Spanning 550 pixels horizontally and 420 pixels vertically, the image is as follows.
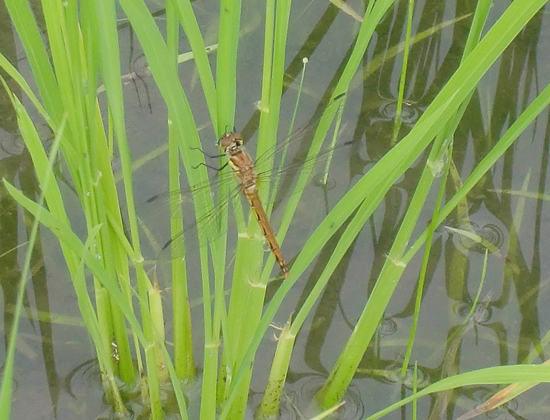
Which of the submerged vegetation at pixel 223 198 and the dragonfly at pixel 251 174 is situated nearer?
the submerged vegetation at pixel 223 198

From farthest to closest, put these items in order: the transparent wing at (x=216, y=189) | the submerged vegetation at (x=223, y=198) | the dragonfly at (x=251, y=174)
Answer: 1. the dragonfly at (x=251, y=174)
2. the transparent wing at (x=216, y=189)
3. the submerged vegetation at (x=223, y=198)

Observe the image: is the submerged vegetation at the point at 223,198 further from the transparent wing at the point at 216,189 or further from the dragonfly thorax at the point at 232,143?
the dragonfly thorax at the point at 232,143

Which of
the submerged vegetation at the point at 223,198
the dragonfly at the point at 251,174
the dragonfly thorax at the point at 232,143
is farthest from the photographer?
the dragonfly thorax at the point at 232,143

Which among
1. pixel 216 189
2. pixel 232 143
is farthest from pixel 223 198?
pixel 232 143

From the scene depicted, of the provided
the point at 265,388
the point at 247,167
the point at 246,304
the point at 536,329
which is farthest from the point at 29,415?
the point at 536,329

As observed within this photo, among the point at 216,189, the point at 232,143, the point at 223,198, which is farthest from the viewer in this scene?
the point at 232,143

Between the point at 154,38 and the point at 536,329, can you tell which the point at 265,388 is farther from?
the point at 154,38

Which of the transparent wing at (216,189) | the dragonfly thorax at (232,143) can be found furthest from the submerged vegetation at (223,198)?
the dragonfly thorax at (232,143)

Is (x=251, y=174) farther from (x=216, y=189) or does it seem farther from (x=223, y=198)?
(x=223, y=198)

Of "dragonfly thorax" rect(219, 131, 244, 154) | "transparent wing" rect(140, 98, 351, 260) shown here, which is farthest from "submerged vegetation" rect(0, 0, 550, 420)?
"dragonfly thorax" rect(219, 131, 244, 154)

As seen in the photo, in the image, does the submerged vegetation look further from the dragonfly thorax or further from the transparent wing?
the dragonfly thorax
